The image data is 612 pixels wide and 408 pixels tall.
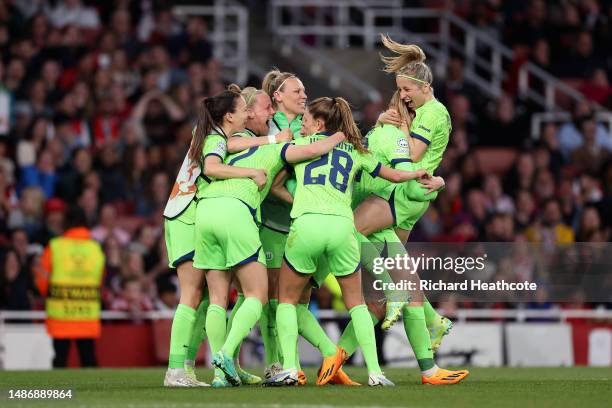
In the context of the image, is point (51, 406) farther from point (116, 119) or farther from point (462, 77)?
point (462, 77)

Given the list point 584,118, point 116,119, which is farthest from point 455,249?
point 584,118

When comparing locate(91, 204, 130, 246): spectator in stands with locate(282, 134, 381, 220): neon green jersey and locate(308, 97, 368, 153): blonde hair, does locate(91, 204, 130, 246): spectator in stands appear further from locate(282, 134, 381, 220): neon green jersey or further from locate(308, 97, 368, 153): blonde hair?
locate(282, 134, 381, 220): neon green jersey

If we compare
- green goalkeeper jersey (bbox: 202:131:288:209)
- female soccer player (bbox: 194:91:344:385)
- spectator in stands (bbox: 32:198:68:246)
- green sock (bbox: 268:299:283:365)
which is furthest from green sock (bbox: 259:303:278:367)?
spectator in stands (bbox: 32:198:68:246)

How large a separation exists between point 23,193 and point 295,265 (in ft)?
24.8

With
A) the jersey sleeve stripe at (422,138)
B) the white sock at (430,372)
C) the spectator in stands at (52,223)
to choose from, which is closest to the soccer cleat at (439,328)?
the white sock at (430,372)

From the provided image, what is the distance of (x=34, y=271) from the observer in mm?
16359

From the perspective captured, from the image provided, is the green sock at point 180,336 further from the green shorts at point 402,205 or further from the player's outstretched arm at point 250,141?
the green shorts at point 402,205

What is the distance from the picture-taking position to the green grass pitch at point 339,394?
913cm

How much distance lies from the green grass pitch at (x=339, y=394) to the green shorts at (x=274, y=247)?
108 cm

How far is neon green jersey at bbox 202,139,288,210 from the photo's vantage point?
417 inches

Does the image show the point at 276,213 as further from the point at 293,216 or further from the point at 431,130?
the point at 431,130

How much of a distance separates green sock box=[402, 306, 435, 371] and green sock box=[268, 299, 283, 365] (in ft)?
3.48

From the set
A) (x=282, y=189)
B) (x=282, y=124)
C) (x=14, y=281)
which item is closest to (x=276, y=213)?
(x=282, y=189)

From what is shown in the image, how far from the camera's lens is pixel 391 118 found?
445 inches
